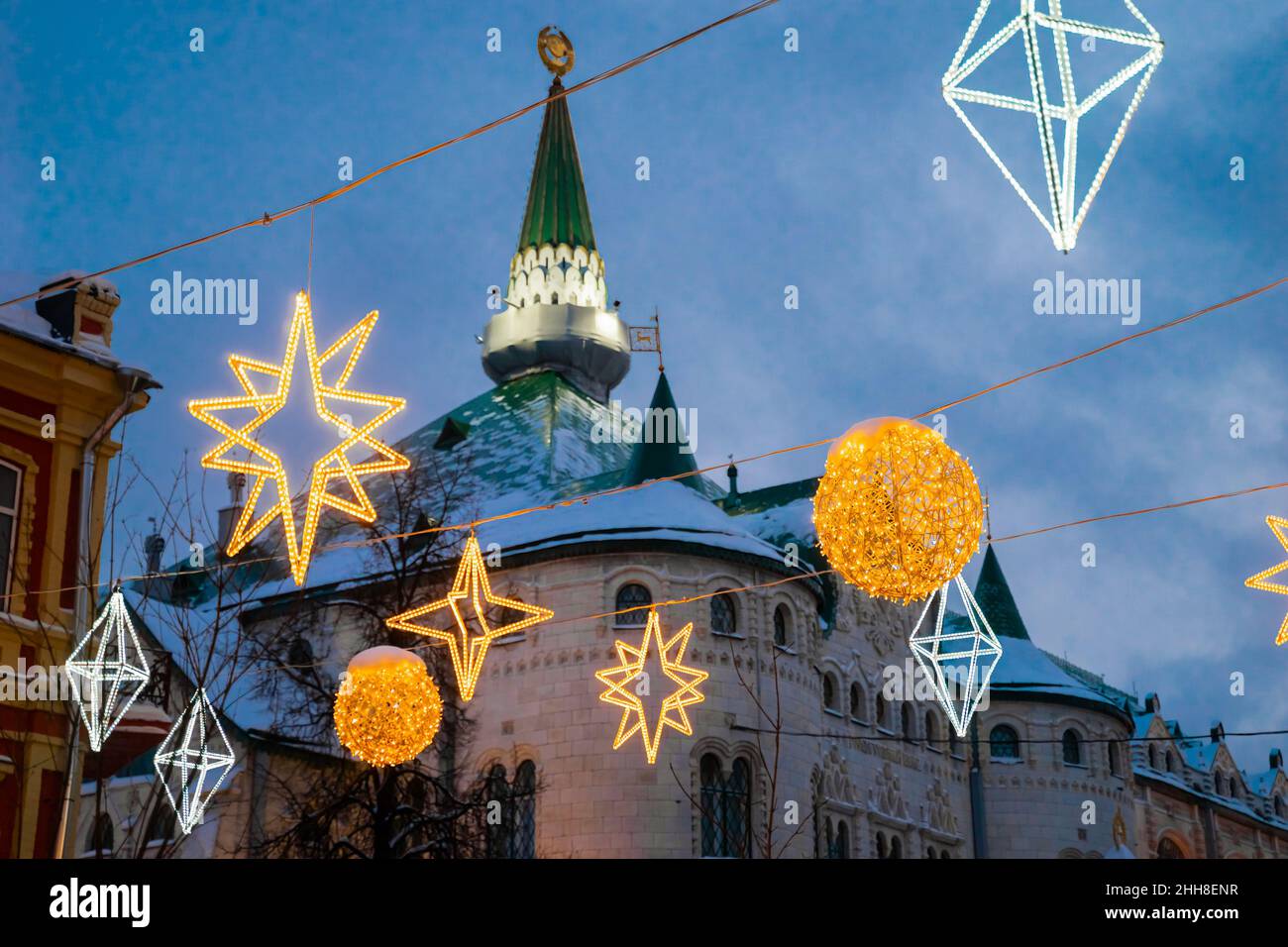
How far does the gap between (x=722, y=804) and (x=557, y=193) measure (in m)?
23.4

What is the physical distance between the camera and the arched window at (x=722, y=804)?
3234 centimetres

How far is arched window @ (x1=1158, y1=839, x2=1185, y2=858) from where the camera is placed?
5341cm

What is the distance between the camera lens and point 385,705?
15508 mm

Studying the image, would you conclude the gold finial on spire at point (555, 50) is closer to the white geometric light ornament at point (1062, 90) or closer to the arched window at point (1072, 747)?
the arched window at point (1072, 747)

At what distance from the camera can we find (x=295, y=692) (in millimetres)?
36000

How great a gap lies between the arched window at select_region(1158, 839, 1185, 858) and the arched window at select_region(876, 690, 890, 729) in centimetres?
1724

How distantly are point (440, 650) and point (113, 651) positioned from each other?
18.7 feet

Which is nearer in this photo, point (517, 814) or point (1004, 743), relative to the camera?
point (517, 814)

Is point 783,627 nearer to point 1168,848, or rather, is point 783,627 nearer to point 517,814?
point 517,814

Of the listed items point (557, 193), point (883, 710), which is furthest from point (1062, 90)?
point (557, 193)

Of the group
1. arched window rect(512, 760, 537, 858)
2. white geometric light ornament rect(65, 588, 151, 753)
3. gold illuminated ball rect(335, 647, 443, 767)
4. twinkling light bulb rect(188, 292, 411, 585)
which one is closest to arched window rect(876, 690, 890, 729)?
arched window rect(512, 760, 537, 858)

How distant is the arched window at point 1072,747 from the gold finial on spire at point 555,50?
975 inches
